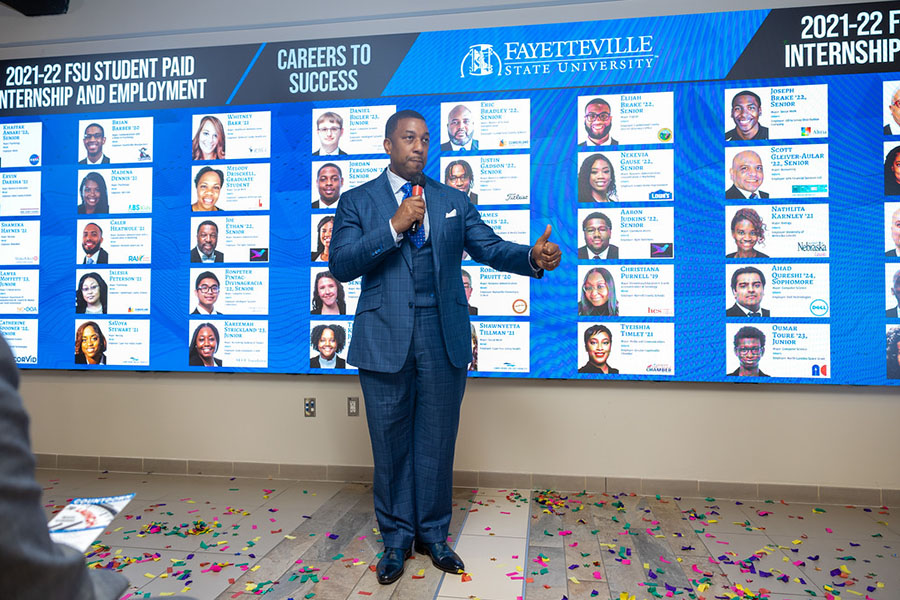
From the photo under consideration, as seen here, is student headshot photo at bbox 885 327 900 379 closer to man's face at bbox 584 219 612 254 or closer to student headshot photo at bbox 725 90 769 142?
student headshot photo at bbox 725 90 769 142

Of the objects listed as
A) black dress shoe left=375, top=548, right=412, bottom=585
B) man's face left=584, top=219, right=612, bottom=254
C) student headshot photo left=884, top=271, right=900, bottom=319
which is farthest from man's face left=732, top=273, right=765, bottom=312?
black dress shoe left=375, top=548, right=412, bottom=585

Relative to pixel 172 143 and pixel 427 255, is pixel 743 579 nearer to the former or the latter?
pixel 427 255

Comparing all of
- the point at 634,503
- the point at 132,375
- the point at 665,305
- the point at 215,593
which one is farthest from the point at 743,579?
the point at 132,375

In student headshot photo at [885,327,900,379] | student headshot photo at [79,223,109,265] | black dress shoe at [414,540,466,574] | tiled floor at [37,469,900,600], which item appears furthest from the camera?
student headshot photo at [79,223,109,265]

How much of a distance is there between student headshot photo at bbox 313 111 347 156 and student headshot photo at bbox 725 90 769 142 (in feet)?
7.02

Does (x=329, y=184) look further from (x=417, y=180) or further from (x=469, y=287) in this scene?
(x=417, y=180)

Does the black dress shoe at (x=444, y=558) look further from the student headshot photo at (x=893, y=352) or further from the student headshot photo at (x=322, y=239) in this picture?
the student headshot photo at (x=893, y=352)

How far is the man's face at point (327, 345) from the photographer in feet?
10.0

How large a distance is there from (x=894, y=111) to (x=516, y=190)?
195 cm

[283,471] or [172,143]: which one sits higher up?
[172,143]

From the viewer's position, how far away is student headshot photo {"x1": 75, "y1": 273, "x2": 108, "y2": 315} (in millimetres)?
3250

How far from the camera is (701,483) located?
285 cm

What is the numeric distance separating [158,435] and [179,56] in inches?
91.9

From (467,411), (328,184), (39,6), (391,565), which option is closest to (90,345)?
(328,184)
